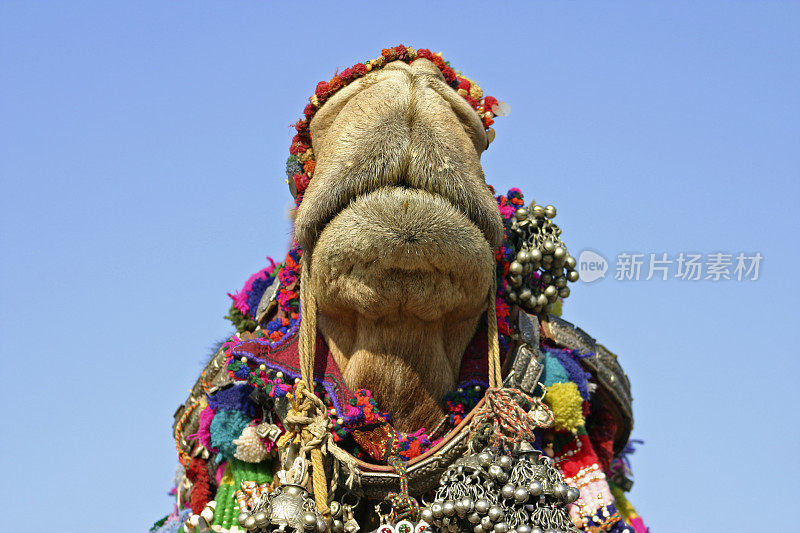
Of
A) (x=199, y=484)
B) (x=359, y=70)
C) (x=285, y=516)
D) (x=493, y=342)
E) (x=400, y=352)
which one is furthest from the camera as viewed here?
(x=199, y=484)

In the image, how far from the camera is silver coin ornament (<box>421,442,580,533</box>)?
15.8 ft

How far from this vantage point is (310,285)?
5332mm

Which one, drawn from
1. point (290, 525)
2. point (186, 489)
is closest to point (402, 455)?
point (290, 525)

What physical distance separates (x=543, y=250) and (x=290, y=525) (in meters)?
1.93

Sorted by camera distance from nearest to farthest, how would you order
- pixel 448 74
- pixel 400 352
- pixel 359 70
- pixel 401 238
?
pixel 401 238 < pixel 400 352 < pixel 359 70 < pixel 448 74

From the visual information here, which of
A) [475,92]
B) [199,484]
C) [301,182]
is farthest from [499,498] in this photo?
[475,92]

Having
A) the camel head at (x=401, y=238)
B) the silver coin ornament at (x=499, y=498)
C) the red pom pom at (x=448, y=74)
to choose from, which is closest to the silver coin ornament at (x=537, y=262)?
the camel head at (x=401, y=238)

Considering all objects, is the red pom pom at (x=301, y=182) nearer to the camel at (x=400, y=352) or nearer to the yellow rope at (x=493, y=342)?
the camel at (x=400, y=352)

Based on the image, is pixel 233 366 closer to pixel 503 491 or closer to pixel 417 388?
pixel 417 388

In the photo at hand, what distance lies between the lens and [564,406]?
572 centimetres

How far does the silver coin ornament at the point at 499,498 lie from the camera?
4809mm

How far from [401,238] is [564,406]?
60.9 inches

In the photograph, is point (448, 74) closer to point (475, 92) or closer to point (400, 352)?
point (475, 92)

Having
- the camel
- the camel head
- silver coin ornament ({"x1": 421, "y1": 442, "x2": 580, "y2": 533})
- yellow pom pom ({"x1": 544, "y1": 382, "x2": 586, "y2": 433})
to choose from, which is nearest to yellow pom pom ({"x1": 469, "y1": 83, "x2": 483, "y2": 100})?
the camel
